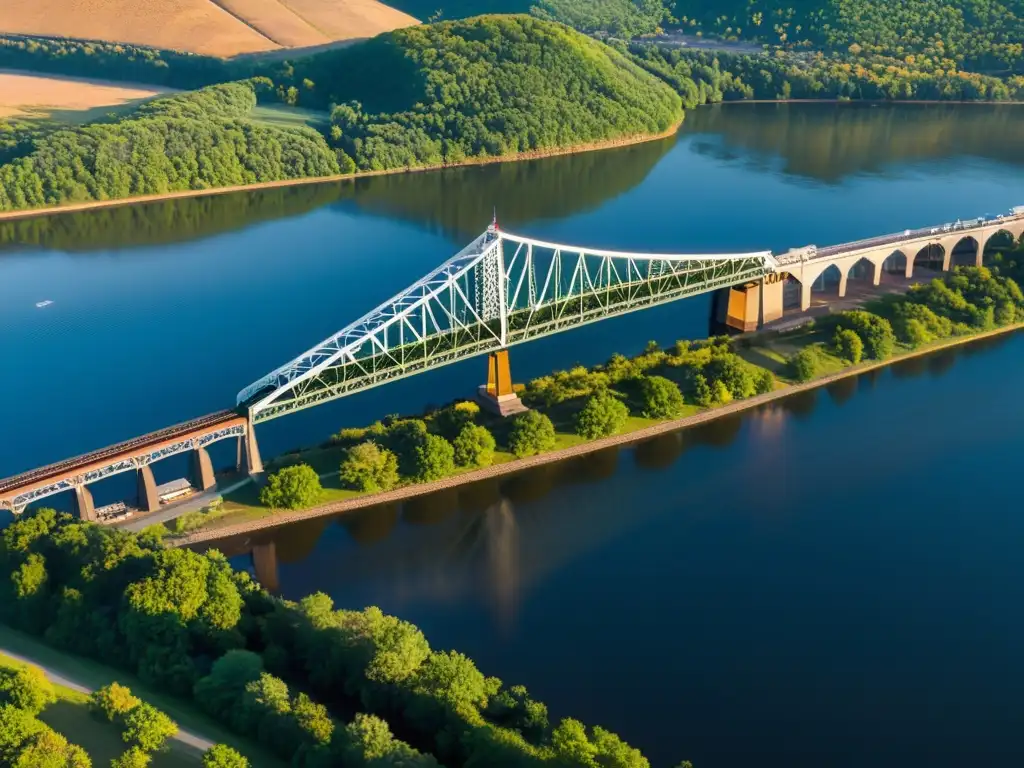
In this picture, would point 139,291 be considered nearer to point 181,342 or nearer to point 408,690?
point 181,342

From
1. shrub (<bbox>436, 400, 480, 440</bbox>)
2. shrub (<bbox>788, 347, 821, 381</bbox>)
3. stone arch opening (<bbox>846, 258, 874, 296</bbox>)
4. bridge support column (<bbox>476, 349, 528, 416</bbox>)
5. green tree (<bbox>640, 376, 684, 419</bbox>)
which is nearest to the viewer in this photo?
→ shrub (<bbox>436, 400, 480, 440</bbox>)

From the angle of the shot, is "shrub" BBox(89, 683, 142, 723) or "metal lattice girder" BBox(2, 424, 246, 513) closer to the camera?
"shrub" BBox(89, 683, 142, 723)

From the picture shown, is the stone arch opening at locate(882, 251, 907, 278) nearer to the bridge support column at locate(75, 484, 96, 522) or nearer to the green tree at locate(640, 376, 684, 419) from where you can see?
the green tree at locate(640, 376, 684, 419)

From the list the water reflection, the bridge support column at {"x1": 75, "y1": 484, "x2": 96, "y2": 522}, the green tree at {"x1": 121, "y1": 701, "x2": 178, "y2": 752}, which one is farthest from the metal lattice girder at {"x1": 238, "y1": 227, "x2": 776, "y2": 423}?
the water reflection

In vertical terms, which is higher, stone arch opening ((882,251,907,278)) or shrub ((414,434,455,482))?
stone arch opening ((882,251,907,278))

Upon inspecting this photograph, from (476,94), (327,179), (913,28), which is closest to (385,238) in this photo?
(327,179)

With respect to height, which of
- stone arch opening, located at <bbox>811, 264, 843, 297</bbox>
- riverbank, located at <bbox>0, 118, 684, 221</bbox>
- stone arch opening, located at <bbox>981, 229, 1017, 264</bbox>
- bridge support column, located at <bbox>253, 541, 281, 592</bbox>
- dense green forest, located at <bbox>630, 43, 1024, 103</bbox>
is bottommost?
bridge support column, located at <bbox>253, 541, 281, 592</bbox>

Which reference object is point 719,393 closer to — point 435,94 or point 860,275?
point 860,275

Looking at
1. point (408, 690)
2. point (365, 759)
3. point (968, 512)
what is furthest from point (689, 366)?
point (365, 759)

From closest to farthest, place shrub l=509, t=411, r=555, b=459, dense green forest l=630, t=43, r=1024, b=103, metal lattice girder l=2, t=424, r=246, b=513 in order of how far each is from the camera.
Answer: metal lattice girder l=2, t=424, r=246, b=513 < shrub l=509, t=411, r=555, b=459 < dense green forest l=630, t=43, r=1024, b=103

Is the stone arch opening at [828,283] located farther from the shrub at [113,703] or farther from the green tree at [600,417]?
the shrub at [113,703]
